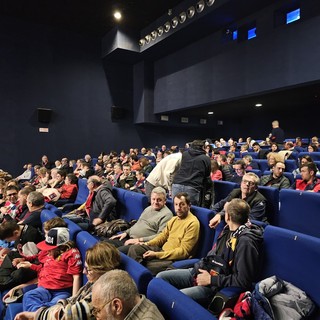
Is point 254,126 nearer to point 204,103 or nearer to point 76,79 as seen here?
point 204,103

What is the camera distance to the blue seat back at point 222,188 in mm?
3310

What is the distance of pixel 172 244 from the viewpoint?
223 cm

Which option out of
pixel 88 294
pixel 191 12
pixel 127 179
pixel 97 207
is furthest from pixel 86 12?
pixel 88 294

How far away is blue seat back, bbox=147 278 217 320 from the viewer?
3.28 ft

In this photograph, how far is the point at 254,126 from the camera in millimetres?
12109

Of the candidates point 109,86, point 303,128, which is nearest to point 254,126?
point 303,128

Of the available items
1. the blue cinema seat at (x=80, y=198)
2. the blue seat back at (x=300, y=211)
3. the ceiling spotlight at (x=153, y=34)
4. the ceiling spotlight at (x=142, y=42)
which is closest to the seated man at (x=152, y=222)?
the blue seat back at (x=300, y=211)

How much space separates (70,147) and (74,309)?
8.95 meters

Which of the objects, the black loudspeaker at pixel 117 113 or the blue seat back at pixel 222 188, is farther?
the black loudspeaker at pixel 117 113

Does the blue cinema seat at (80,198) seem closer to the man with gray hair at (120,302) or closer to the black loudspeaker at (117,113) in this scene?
the man with gray hair at (120,302)

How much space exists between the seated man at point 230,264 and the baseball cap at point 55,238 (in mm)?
715

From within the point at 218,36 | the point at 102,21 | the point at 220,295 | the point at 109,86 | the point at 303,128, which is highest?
the point at 102,21

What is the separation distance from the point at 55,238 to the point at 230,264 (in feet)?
3.77

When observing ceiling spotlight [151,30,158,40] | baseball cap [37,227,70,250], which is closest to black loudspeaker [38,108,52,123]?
ceiling spotlight [151,30,158,40]
